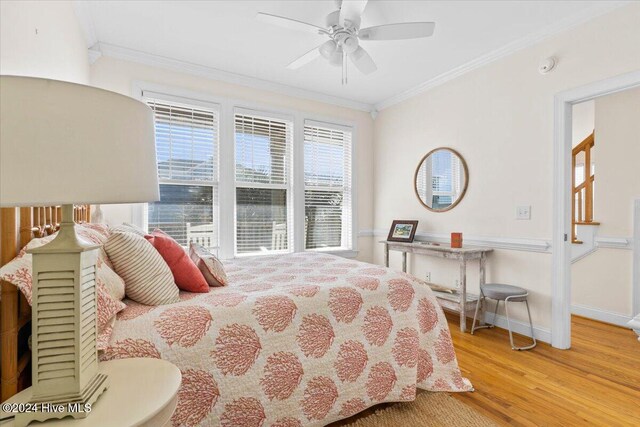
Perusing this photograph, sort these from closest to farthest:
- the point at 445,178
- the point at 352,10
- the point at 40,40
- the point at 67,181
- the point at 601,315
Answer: the point at 67,181, the point at 40,40, the point at 352,10, the point at 601,315, the point at 445,178

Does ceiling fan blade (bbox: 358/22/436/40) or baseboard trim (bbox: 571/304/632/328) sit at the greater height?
ceiling fan blade (bbox: 358/22/436/40)

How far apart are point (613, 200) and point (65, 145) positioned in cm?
469

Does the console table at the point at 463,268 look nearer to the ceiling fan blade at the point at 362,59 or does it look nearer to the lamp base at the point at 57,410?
the ceiling fan blade at the point at 362,59

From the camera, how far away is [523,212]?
115 inches

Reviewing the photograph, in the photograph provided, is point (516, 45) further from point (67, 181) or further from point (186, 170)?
point (67, 181)

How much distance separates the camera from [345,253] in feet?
14.5

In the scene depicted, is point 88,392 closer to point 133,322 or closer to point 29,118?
point 133,322

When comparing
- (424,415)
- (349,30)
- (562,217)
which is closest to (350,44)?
(349,30)

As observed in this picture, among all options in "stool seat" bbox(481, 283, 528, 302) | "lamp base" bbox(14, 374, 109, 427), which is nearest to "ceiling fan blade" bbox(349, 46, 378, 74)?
"stool seat" bbox(481, 283, 528, 302)

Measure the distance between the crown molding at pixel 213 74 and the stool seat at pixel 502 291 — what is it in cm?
292

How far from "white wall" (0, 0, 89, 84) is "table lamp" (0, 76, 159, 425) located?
969mm

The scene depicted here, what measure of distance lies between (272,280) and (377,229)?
2858 millimetres

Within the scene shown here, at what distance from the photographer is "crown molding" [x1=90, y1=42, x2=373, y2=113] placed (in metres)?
3.06

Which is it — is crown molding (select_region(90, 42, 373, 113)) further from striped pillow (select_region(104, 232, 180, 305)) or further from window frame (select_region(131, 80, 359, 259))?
striped pillow (select_region(104, 232, 180, 305))
